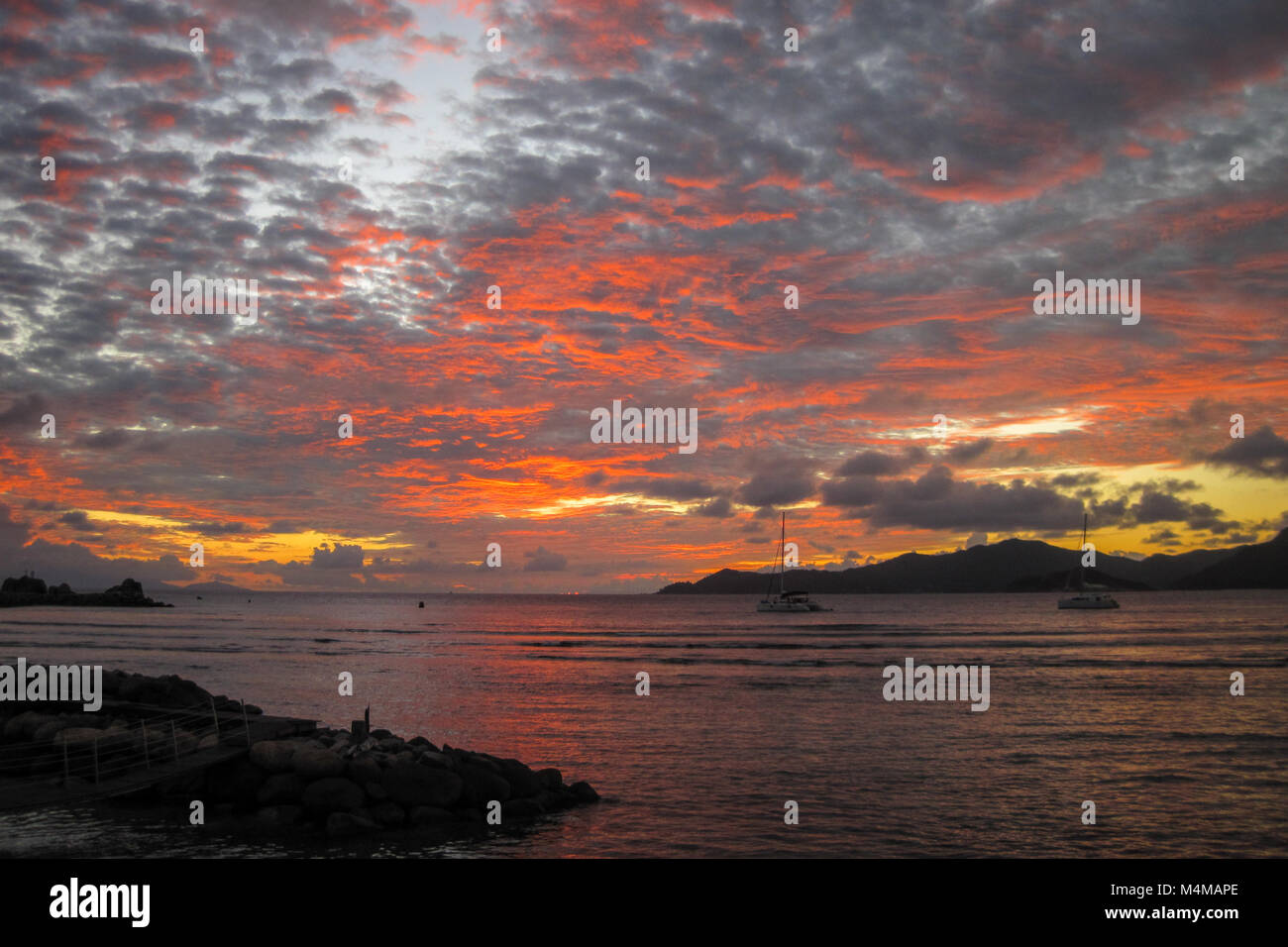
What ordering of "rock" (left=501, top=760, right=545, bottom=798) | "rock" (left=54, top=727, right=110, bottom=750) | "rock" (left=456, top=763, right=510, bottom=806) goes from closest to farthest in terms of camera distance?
"rock" (left=456, top=763, right=510, bottom=806)
"rock" (left=501, top=760, right=545, bottom=798)
"rock" (left=54, top=727, right=110, bottom=750)

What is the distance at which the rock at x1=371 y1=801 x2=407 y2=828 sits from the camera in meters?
19.7

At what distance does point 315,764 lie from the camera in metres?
20.9

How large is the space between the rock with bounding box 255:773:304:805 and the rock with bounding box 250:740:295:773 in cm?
53

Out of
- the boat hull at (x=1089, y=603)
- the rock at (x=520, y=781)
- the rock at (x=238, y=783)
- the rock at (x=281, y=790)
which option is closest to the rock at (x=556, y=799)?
the rock at (x=520, y=781)

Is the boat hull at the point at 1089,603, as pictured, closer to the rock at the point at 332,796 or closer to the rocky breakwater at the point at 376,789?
the rocky breakwater at the point at 376,789

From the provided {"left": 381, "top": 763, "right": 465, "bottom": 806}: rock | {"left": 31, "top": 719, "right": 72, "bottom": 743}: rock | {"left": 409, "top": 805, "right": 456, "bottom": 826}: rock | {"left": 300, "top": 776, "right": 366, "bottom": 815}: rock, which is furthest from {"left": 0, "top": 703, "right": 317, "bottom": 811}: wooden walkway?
{"left": 409, "top": 805, "right": 456, "bottom": 826}: rock

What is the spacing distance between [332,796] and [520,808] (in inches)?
175

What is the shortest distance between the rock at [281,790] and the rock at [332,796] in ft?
1.27

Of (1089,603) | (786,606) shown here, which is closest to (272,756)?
(786,606)

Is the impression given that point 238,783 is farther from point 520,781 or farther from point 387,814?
point 520,781

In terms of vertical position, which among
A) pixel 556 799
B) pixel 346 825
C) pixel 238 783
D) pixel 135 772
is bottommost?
pixel 556 799

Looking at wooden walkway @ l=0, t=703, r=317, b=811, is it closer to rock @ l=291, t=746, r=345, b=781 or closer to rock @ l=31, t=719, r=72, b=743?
rock @ l=31, t=719, r=72, b=743

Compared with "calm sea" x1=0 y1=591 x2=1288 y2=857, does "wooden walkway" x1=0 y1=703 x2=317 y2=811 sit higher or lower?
higher

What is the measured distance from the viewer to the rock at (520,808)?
20.6 meters
